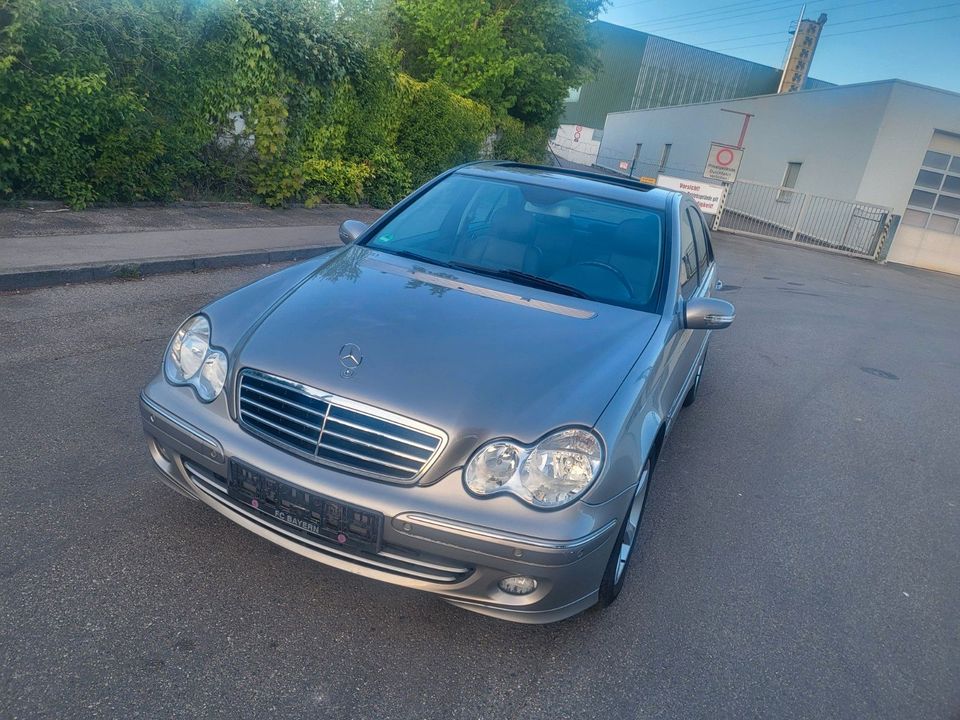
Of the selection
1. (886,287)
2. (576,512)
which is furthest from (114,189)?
(886,287)

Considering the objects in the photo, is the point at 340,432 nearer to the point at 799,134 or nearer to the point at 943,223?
the point at 943,223

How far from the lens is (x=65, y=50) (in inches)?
306

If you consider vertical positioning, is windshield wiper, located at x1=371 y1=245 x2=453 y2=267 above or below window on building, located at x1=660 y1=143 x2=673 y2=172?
below

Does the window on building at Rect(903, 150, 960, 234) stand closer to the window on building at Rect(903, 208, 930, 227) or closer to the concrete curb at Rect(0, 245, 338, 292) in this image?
the window on building at Rect(903, 208, 930, 227)

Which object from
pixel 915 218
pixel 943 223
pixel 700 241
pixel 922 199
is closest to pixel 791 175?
pixel 922 199

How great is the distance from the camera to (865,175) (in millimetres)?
23438

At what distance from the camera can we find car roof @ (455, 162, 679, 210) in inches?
170

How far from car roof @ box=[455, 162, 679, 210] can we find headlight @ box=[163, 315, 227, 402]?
2099 millimetres

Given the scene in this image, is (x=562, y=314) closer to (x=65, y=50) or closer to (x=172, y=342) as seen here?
(x=172, y=342)

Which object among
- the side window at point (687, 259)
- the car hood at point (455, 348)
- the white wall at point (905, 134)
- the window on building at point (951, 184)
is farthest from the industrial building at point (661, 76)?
the car hood at point (455, 348)

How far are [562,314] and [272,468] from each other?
1.44 meters

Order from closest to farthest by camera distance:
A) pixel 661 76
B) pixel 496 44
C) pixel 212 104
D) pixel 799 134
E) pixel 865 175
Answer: pixel 212 104
pixel 496 44
pixel 865 175
pixel 799 134
pixel 661 76

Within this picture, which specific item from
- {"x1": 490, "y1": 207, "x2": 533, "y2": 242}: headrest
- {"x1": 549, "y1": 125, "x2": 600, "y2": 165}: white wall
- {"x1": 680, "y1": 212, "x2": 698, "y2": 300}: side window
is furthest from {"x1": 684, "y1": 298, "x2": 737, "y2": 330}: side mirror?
{"x1": 549, "y1": 125, "x2": 600, "y2": 165}: white wall

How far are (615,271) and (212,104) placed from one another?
8.12 metres
